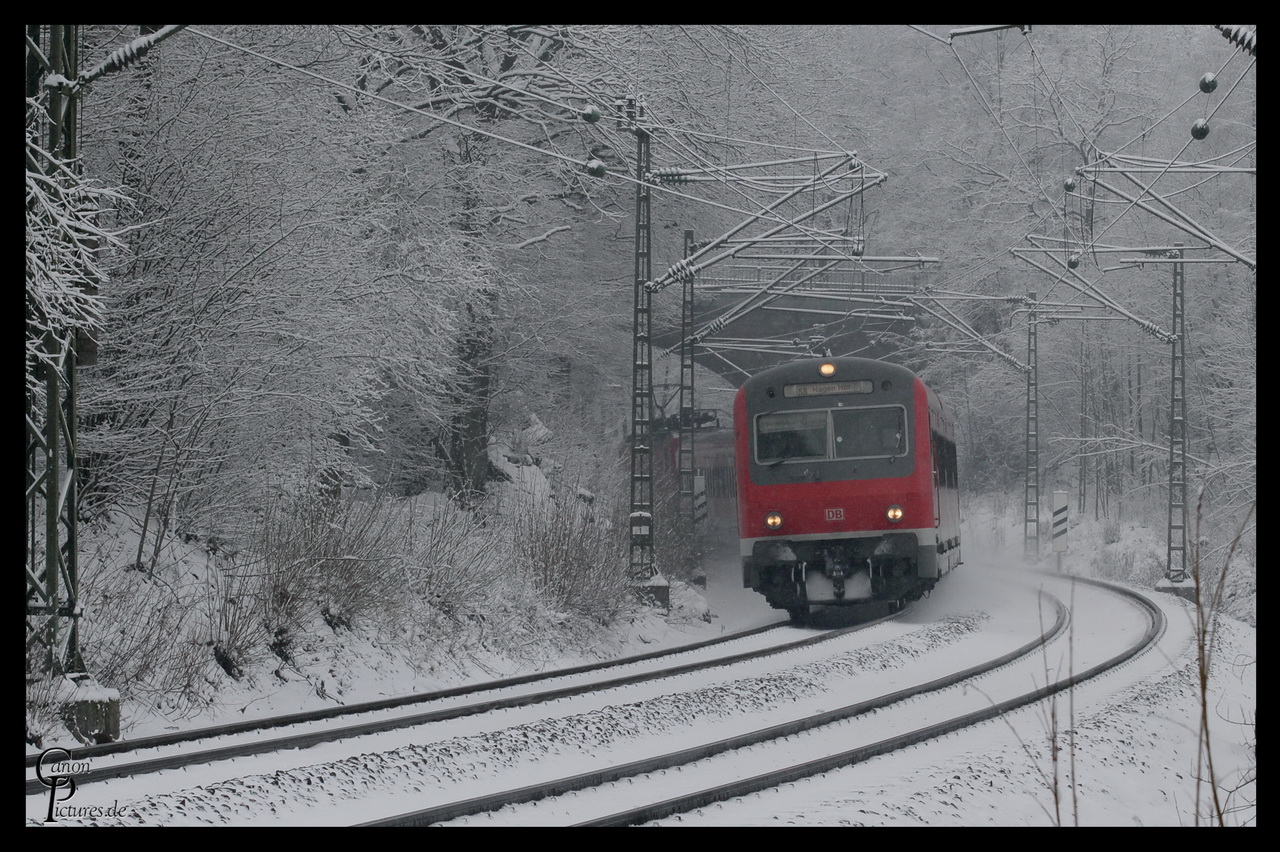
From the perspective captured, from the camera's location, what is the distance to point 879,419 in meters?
15.0

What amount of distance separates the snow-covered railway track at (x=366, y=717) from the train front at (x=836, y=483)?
217 cm

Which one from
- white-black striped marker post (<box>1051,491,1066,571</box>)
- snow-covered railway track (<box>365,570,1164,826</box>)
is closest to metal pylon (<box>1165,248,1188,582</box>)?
white-black striped marker post (<box>1051,491,1066,571</box>)

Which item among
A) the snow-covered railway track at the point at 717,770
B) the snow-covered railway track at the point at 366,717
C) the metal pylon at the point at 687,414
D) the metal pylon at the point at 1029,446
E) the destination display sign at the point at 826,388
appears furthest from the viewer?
the metal pylon at the point at 1029,446

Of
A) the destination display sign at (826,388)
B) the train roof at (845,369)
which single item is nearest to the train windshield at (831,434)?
the destination display sign at (826,388)

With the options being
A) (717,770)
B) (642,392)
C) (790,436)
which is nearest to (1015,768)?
(717,770)

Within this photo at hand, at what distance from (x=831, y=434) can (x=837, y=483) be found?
58cm

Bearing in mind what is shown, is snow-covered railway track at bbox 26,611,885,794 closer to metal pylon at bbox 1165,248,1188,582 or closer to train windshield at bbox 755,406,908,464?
train windshield at bbox 755,406,908,464

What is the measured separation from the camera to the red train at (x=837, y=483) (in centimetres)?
1490

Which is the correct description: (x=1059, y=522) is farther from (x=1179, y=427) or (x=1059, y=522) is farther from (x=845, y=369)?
(x=845, y=369)

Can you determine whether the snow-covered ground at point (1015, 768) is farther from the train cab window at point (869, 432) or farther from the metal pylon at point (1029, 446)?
the metal pylon at point (1029, 446)

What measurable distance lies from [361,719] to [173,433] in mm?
4419

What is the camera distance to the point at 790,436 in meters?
15.3
